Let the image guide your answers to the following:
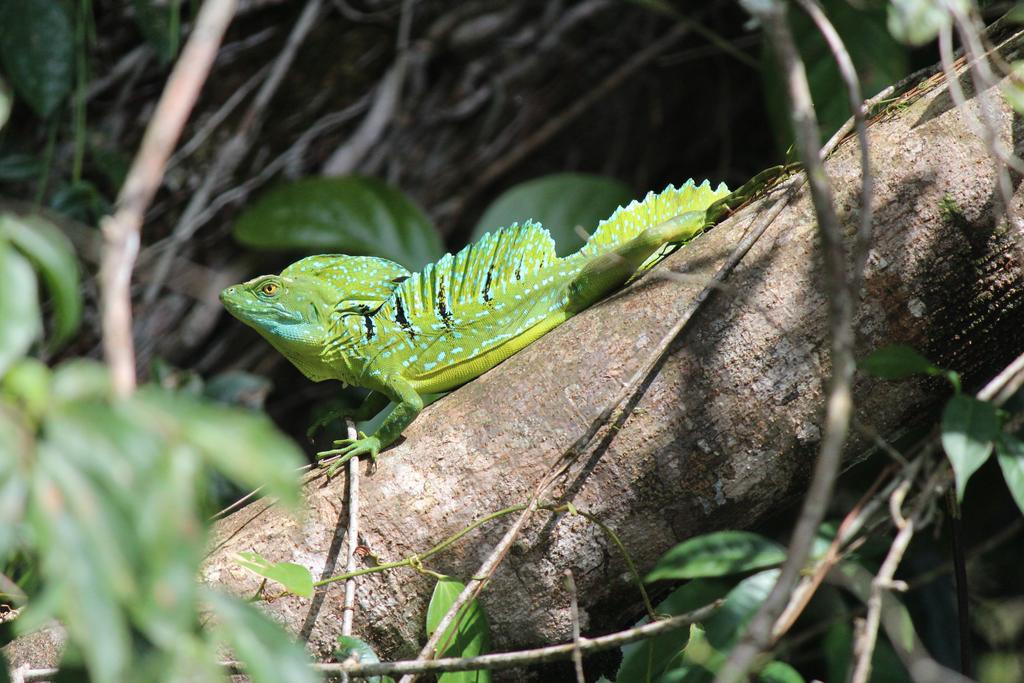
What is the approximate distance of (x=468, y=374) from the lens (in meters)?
2.57

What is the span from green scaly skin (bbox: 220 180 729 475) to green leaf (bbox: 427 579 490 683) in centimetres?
55

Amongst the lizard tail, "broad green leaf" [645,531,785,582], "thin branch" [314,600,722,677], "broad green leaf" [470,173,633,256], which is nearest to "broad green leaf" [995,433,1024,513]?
"broad green leaf" [645,531,785,582]

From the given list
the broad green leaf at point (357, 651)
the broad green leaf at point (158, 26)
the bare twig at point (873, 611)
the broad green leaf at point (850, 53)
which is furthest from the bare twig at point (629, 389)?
the broad green leaf at point (158, 26)

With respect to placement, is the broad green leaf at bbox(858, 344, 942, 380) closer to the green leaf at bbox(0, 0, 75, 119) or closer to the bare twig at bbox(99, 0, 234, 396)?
the bare twig at bbox(99, 0, 234, 396)

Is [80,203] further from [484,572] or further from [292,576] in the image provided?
[484,572]

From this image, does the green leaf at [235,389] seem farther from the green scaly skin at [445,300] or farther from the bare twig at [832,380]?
the bare twig at [832,380]

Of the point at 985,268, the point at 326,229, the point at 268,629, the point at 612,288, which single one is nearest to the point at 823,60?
the point at 612,288

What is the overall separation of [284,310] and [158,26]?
1.43 meters

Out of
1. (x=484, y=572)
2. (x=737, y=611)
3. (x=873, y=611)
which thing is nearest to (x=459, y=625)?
(x=484, y=572)

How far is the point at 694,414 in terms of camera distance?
5.94ft

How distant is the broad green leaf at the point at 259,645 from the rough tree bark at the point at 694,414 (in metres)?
0.89

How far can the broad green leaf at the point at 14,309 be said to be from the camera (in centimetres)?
88

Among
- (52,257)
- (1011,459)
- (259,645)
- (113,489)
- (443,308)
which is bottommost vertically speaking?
(1011,459)

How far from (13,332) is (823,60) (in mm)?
2958
